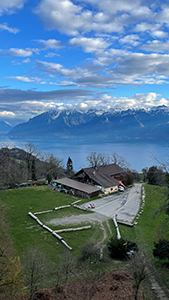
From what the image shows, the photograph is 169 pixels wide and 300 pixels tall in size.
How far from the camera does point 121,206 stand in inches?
1494

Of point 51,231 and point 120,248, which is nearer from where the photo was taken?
point 120,248

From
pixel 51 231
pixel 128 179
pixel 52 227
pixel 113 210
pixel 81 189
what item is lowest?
pixel 113 210

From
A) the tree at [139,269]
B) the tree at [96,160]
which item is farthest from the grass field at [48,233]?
the tree at [96,160]

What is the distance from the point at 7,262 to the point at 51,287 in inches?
216

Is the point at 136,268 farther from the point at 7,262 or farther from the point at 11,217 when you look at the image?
the point at 11,217

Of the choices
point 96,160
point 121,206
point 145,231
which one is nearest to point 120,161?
point 96,160

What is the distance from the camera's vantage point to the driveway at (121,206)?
1289 inches

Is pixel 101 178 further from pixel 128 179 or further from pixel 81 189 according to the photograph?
pixel 128 179

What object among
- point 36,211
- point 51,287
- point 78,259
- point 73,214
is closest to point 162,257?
point 78,259

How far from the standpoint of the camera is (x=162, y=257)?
20.1 m

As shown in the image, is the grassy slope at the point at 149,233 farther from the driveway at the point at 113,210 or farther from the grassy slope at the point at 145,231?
the driveway at the point at 113,210

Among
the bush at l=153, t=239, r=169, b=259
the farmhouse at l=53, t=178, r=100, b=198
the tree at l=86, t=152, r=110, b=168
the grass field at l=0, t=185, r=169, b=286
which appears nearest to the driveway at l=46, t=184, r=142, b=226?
the grass field at l=0, t=185, r=169, b=286

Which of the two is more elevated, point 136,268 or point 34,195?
point 136,268

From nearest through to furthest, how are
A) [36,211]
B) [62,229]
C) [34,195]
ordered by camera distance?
1. [62,229]
2. [36,211]
3. [34,195]
